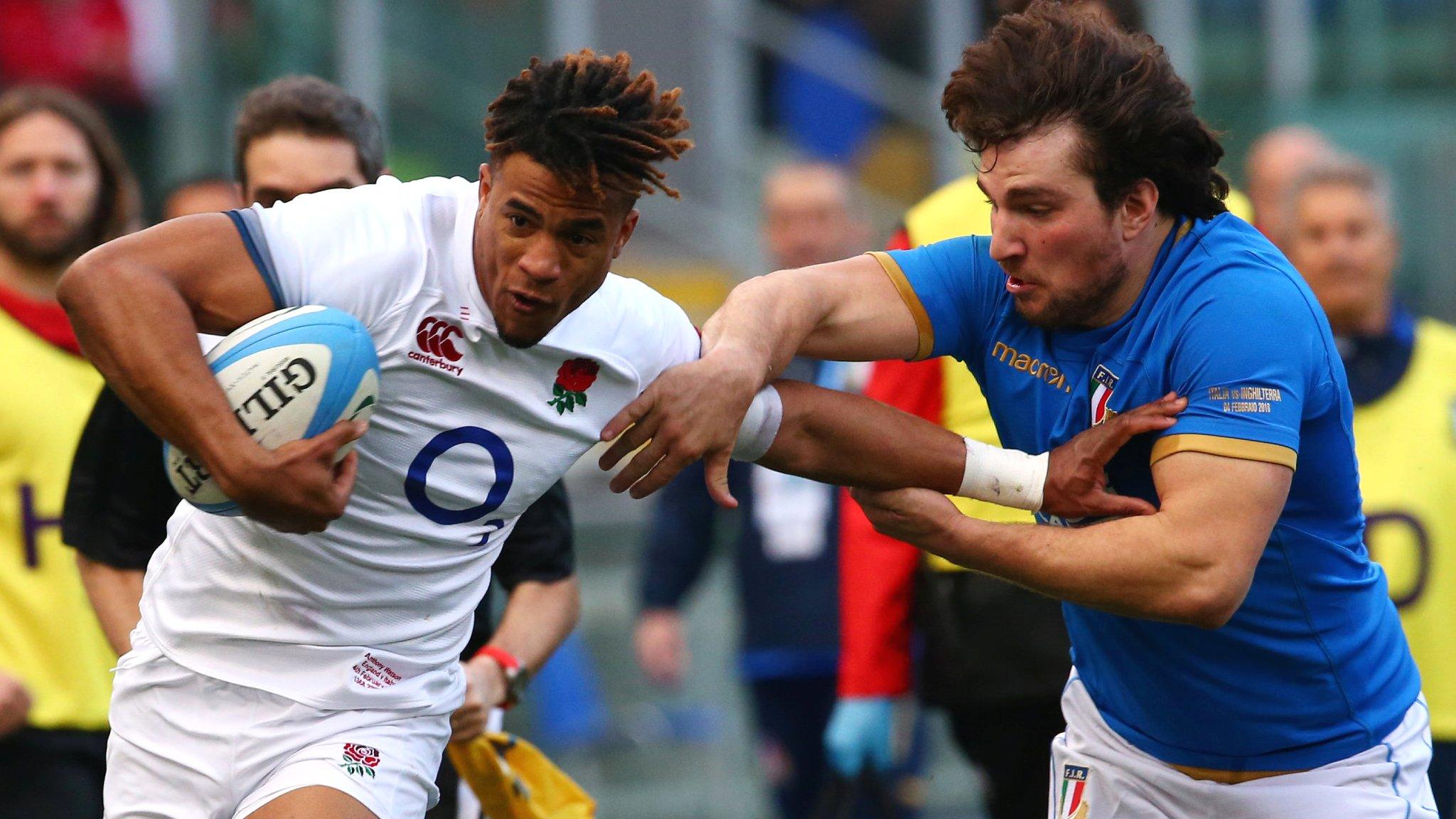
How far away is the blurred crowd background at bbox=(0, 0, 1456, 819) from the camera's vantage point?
9609 mm

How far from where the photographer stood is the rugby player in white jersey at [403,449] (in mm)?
3145

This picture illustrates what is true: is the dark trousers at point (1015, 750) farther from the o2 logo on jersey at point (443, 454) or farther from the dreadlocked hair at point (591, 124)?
the dreadlocked hair at point (591, 124)

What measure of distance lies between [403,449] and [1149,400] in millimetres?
1393

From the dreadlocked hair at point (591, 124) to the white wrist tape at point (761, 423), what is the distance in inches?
19.6

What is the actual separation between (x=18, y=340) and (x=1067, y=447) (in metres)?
2.93

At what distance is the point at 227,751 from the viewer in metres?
3.26

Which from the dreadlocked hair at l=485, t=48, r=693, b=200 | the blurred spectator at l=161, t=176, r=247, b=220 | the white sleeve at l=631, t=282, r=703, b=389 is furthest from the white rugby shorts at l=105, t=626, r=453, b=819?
the blurred spectator at l=161, t=176, r=247, b=220

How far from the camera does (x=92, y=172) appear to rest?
197 inches

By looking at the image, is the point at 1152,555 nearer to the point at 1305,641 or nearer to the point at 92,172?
the point at 1305,641

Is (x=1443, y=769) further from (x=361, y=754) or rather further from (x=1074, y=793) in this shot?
(x=361, y=754)

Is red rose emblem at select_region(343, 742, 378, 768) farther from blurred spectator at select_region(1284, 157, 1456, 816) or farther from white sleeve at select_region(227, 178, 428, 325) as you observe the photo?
blurred spectator at select_region(1284, 157, 1456, 816)

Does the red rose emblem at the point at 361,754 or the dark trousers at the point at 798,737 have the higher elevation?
the red rose emblem at the point at 361,754

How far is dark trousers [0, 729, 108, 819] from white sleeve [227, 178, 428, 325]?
2000 millimetres

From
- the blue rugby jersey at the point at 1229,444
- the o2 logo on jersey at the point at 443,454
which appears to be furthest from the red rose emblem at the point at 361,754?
the blue rugby jersey at the point at 1229,444
